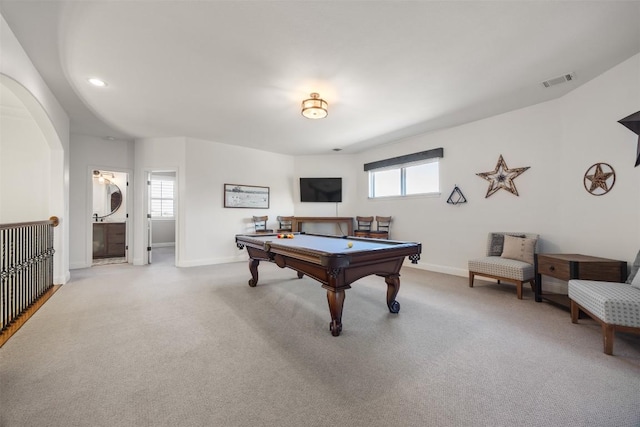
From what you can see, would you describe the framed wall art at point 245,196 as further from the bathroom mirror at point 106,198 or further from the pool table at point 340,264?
the pool table at point 340,264

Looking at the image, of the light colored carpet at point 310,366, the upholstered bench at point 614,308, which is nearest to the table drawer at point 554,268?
the light colored carpet at point 310,366

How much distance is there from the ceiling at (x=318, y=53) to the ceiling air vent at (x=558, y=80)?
0.09 meters

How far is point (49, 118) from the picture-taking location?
324 cm

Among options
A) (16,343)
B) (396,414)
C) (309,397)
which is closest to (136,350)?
(16,343)

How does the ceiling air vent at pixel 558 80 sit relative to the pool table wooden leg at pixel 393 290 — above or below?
above

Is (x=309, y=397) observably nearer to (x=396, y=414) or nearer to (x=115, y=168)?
(x=396, y=414)

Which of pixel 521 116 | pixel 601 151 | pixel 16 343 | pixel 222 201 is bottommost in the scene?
pixel 16 343

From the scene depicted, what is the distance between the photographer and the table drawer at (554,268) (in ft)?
8.98

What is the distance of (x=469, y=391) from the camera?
5.00ft

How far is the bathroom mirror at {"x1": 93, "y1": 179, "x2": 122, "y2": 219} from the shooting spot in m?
6.43

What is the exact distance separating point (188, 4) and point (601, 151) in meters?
4.39

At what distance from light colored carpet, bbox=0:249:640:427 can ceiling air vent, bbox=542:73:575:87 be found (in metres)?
2.58

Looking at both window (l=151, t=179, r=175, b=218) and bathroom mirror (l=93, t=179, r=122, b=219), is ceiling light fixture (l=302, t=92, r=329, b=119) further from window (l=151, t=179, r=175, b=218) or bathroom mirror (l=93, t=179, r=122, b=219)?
window (l=151, t=179, r=175, b=218)

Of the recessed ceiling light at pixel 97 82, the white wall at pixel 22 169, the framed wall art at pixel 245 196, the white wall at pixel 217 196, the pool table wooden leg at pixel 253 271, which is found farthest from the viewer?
the framed wall art at pixel 245 196
